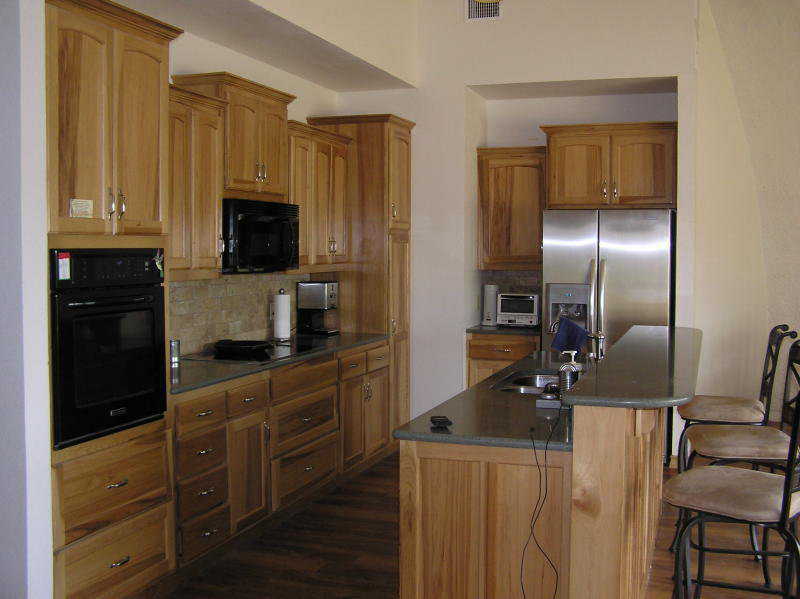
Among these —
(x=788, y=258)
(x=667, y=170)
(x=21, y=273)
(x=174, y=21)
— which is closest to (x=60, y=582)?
(x=21, y=273)

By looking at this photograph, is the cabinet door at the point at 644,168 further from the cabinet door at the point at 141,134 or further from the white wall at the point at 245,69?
the cabinet door at the point at 141,134

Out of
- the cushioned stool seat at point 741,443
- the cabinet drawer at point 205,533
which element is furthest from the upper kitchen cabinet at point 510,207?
the cabinet drawer at point 205,533

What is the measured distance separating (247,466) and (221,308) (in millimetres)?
1124

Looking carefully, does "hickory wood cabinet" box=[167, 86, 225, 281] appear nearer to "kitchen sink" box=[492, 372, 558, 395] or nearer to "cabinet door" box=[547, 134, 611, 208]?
"kitchen sink" box=[492, 372, 558, 395]

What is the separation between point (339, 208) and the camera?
581 cm

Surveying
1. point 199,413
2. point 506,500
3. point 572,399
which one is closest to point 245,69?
point 199,413

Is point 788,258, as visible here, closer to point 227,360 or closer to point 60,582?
point 227,360

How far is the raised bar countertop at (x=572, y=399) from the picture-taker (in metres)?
2.49

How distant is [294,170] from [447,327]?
71.8 inches

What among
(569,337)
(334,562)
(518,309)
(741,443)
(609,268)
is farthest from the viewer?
(518,309)

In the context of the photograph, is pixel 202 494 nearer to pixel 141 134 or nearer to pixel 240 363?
pixel 240 363

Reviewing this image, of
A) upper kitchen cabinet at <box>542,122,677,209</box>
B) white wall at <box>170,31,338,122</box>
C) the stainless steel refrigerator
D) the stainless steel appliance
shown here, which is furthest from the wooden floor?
white wall at <box>170,31,338,122</box>

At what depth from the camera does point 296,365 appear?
15.2 feet

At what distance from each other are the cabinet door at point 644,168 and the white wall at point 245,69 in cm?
212
